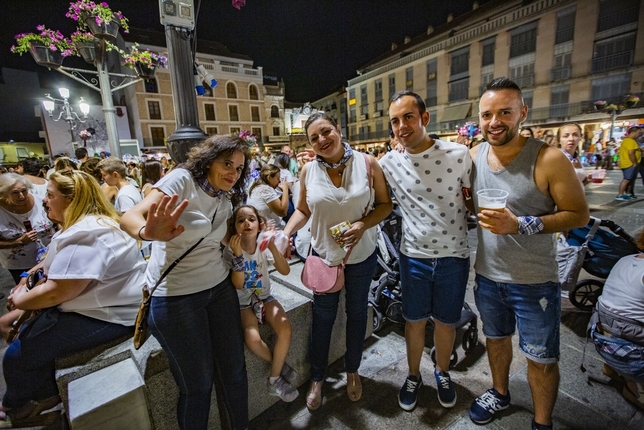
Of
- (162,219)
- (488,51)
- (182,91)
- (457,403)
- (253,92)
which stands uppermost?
(488,51)

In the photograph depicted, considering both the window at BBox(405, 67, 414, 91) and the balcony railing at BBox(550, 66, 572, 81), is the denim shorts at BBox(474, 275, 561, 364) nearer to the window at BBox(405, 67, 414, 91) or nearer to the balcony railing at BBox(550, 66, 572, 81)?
the balcony railing at BBox(550, 66, 572, 81)

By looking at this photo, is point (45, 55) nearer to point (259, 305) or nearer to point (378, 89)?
point (259, 305)

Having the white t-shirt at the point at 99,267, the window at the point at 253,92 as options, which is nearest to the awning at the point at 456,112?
the window at the point at 253,92

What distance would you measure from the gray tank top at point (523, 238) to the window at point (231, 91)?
38373 mm

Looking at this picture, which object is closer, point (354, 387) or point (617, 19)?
point (354, 387)

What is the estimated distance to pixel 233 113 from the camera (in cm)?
3606

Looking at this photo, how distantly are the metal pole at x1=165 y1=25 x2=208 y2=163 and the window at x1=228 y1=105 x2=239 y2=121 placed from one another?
3558 cm

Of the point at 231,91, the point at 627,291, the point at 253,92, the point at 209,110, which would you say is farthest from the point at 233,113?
the point at 627,291

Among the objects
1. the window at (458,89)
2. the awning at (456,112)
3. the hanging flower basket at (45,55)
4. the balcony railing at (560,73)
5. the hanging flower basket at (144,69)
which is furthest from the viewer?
the window at (458,89)

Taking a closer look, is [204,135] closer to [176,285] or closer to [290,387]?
[176,285]

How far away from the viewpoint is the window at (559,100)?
24266 millimetres

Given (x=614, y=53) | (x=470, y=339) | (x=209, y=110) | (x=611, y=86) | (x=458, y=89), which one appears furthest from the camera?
(x=209, y=110)

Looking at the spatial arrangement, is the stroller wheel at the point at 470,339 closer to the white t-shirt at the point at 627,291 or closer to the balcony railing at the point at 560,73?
the white t-shirt at the point at 627,291

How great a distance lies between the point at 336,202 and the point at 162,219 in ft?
3.63
